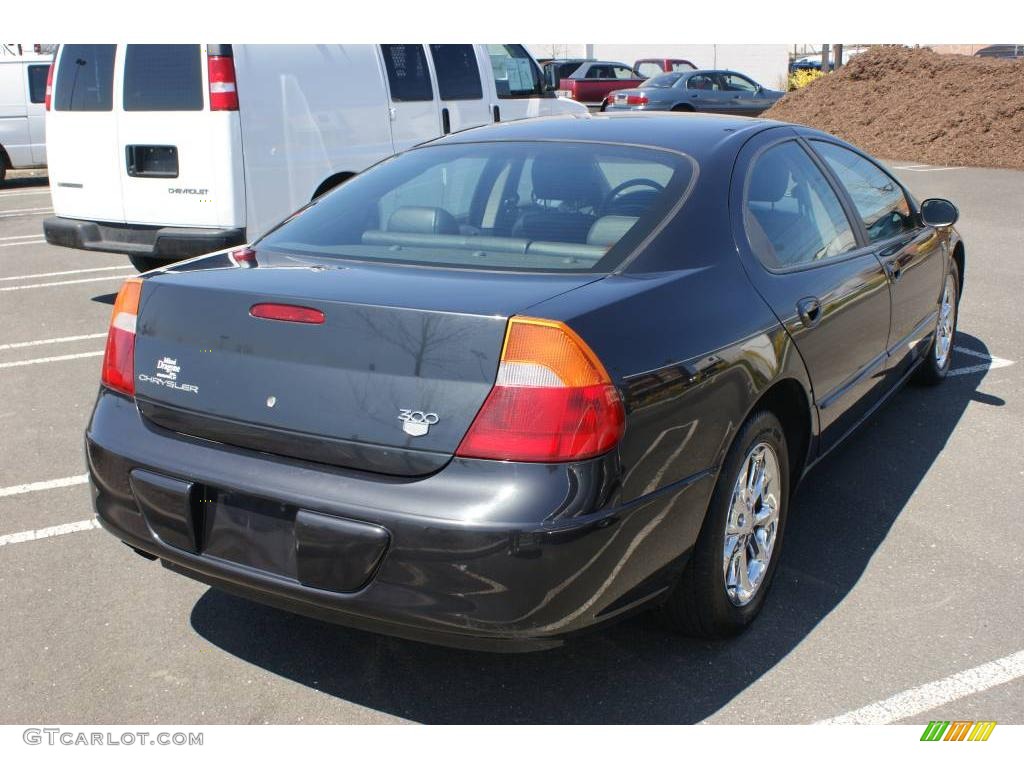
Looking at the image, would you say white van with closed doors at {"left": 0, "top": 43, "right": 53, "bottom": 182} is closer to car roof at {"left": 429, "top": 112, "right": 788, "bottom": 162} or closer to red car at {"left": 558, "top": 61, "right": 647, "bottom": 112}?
car roof at {"left": 429, "top": 112, "right": 788, "bottom": 162}

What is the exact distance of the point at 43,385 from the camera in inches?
235

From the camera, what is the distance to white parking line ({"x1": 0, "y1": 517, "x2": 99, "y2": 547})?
13.0 ft

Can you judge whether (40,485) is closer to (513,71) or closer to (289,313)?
(289,313)

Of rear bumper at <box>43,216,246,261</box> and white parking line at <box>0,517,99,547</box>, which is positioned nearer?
white parking line at <box>0,517,99,547</box>

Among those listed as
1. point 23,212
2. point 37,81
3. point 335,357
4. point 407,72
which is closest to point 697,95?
point 37,81

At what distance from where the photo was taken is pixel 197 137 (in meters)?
7.15

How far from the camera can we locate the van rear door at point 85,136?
752 cm

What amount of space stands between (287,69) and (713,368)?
223 inches

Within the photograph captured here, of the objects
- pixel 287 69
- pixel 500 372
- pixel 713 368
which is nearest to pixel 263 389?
pixel 500 372

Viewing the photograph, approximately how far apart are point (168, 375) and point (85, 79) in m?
5.75

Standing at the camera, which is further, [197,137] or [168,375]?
[197,137]

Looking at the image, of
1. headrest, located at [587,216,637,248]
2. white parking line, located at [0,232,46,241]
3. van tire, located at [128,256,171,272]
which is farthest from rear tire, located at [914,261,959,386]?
white parking line, located at [0,232,46,241]

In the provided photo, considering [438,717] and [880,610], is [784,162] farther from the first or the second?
[438,717]

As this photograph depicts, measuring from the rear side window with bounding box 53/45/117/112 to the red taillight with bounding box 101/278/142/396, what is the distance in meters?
5.09
